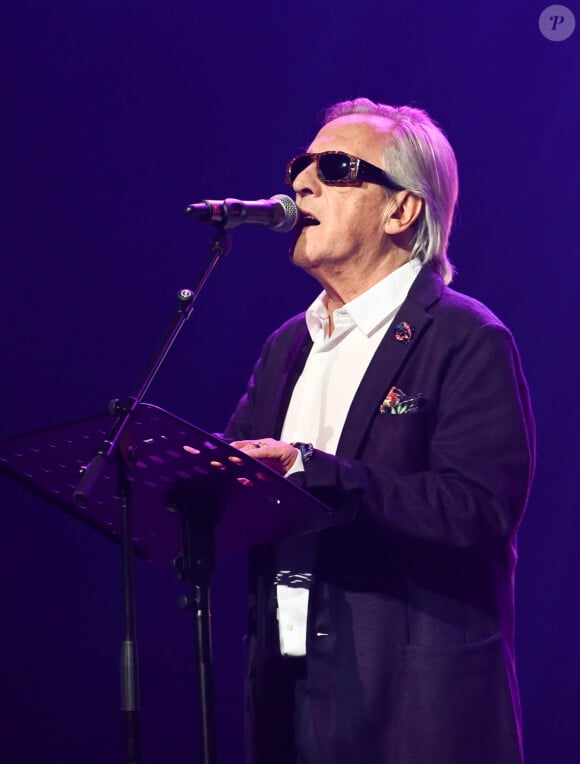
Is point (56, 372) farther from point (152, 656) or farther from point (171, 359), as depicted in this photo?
point (152, 656)

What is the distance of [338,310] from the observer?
2.67 meters

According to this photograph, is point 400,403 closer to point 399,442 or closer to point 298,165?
point 399,442

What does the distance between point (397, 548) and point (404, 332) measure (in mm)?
498

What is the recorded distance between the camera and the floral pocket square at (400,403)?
229 centimetres

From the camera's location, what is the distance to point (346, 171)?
2.71 metres

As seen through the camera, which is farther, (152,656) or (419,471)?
(152,656)

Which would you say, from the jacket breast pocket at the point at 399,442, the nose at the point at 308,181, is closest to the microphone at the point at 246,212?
the nose at the point at 308,181

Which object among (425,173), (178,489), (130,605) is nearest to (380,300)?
(425,173)

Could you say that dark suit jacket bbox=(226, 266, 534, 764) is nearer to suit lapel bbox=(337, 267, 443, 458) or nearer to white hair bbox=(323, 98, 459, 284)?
suit lapel bbox=(337, 267, 443, 458)

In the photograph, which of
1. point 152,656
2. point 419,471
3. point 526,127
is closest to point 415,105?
point 526,127

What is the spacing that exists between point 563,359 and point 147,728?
6.44 ft

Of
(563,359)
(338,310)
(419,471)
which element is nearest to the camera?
(419,471)

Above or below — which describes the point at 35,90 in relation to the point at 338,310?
above

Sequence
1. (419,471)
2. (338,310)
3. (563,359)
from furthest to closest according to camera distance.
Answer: (563,359) → (338,310) → (419,471)
